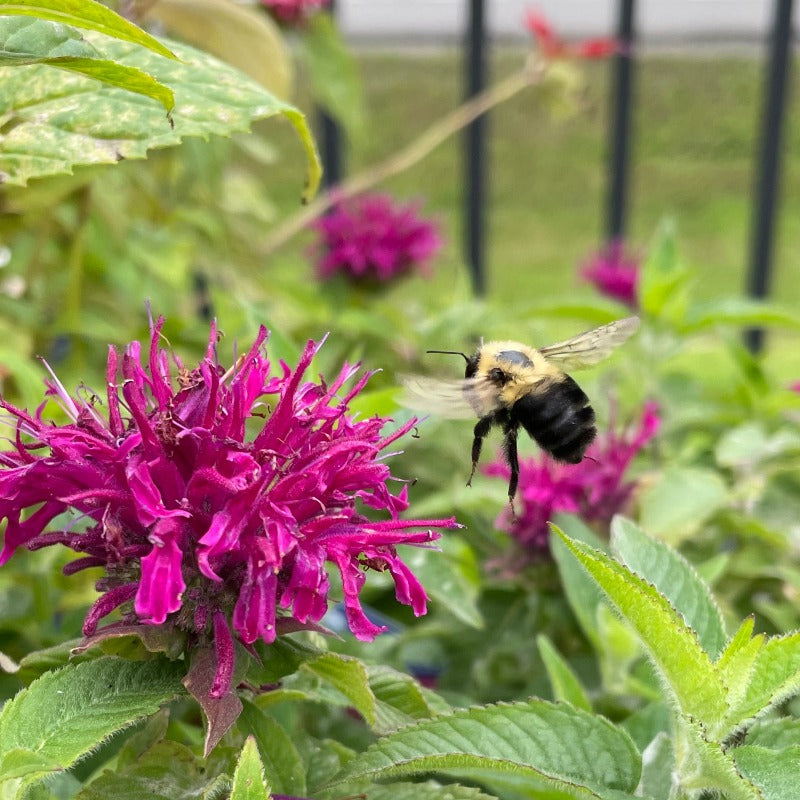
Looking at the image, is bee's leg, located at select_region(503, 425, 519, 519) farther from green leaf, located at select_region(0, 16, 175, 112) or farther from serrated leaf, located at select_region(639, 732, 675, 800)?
green leaf, located at select_region(0, 16, 175, 112)

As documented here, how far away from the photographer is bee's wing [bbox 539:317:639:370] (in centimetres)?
79

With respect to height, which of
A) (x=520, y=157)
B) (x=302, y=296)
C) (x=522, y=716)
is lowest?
(x=520, y=157)

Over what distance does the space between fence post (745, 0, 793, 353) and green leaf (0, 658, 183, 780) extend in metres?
2.10

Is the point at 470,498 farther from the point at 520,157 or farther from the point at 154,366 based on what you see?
the point at 520,157

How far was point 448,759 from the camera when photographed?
0.48m

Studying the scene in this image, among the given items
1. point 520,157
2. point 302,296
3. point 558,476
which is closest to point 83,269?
point 302,296

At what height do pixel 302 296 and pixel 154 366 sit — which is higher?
pixel 154 366

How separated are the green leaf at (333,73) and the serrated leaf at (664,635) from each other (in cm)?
118

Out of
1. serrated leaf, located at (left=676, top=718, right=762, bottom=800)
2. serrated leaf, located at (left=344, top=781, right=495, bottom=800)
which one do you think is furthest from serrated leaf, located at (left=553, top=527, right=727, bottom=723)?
serrated leaf, located at (left=344, top=781, right=495, bottom=800)

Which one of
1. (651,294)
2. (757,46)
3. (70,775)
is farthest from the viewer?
(757,46)

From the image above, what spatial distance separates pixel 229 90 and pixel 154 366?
18cm

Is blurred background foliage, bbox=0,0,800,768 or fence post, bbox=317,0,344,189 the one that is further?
fence post, bbox=317,0,344,189

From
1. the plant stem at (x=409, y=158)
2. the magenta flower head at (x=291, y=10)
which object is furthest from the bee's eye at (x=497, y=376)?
the magenta flower head at (x=291, y=10)

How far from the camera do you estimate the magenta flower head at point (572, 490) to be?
2.97ft
